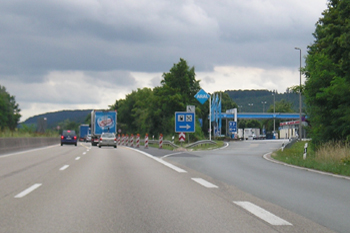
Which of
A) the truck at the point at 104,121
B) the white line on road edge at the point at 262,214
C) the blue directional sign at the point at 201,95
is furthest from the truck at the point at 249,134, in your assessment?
the white line on road edge at the point at 262,214

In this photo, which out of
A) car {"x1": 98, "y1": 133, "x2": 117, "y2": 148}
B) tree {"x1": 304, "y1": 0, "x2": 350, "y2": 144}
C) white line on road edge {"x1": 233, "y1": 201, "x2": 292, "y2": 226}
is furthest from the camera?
Result: car {"x1": 98, "y1": 133, "x2": 117, "y2": 148}

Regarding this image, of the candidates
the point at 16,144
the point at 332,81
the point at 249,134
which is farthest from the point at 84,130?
the point at 332,81

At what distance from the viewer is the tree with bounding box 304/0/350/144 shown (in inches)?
988

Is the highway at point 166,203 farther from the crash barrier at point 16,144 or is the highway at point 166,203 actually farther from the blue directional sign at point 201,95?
the blue directional sign at point 201,95

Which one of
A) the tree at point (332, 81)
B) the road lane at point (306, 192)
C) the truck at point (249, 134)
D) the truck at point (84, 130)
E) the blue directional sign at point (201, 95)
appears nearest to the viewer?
the road lane at point (306, 192)

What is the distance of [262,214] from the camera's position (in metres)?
7.39

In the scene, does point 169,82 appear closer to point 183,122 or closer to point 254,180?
point 183,122

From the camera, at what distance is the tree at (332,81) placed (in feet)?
82.3

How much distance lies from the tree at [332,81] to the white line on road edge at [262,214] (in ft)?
58.1

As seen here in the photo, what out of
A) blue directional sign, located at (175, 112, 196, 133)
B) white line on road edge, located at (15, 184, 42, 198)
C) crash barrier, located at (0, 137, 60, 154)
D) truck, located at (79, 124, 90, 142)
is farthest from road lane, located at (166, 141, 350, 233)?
truck, located at (79, 124, 90, 142)

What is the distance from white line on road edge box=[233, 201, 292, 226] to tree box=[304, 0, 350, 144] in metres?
17.7

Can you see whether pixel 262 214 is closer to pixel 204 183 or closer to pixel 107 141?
pixel 204 183

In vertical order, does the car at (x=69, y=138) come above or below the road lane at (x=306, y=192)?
above

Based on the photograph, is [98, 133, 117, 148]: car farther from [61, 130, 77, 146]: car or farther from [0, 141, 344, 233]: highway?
[0, 141, 344, 233]: highway
